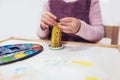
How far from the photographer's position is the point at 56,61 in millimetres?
625

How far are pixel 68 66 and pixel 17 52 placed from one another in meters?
0.21

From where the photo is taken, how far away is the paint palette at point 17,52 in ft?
2.10

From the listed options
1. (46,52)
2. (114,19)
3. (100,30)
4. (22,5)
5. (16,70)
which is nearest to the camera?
(16,70)

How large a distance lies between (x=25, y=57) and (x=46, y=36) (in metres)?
0.29

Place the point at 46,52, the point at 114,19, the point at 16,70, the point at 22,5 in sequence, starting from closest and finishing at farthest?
1. the point at 16,70
2. the point at 46,52
3. the point at 114,19
4. the point at 22,5

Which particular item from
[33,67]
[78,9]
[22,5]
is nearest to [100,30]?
[78,9]

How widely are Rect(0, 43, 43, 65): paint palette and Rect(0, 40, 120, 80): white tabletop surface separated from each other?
0.02 meters

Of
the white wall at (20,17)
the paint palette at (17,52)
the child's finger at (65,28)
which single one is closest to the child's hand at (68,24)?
the child's finger at (65,28)

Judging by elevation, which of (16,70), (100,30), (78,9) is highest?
(78,9)

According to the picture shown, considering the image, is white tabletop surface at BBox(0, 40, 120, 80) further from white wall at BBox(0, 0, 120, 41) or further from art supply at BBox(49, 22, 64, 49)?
white wall at BBox(0, 0, 120, 41)

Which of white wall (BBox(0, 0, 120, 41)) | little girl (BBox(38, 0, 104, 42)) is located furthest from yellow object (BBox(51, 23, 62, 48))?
white wall (BBox(0, 0, 120, 41))

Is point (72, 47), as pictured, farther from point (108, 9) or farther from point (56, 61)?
point (108, 9)

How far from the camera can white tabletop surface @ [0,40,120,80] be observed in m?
0.52

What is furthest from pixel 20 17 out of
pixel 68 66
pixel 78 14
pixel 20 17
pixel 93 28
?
pixel 68 66
